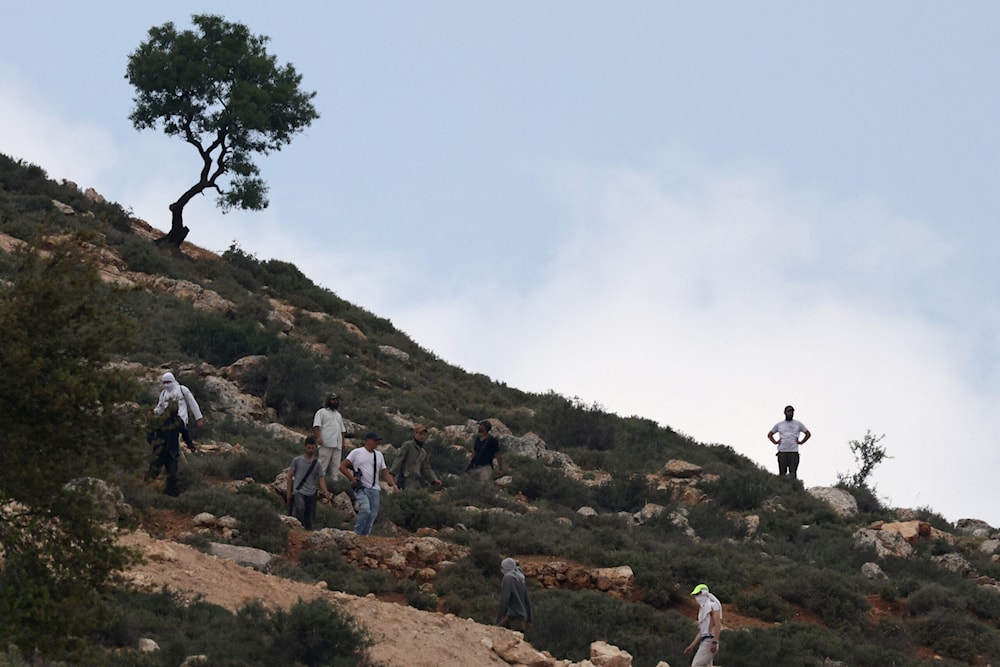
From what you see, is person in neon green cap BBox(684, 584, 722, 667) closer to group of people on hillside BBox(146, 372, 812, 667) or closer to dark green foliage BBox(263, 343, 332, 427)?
group of people on hillside BBox(146, 372, 812, 667)

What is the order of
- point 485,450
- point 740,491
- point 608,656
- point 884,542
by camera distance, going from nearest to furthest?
point 608,656
point 485,450
point 884,542
point 740,491

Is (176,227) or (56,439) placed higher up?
(176,227)

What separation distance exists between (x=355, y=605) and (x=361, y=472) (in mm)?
3221

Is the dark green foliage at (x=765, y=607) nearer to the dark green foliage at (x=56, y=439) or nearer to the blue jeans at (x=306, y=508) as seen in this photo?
the blue jeans at (x=306, y=508)

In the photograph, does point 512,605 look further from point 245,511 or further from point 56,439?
point 56,439

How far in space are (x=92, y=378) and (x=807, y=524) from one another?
20.0 metres

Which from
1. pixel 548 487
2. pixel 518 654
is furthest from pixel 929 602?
pixel 548 487

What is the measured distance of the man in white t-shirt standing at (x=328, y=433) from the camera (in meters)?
19.4

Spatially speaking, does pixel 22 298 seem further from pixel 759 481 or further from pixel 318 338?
pixel 318 338

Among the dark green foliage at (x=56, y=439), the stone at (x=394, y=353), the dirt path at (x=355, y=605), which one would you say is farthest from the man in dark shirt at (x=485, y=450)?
the stone at (x=394, y=353)

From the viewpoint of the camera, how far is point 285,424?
92.3 feet

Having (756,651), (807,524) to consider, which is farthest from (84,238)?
(807,524)

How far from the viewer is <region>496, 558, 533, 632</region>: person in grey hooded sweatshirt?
1619cm

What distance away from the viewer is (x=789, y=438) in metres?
29.4
